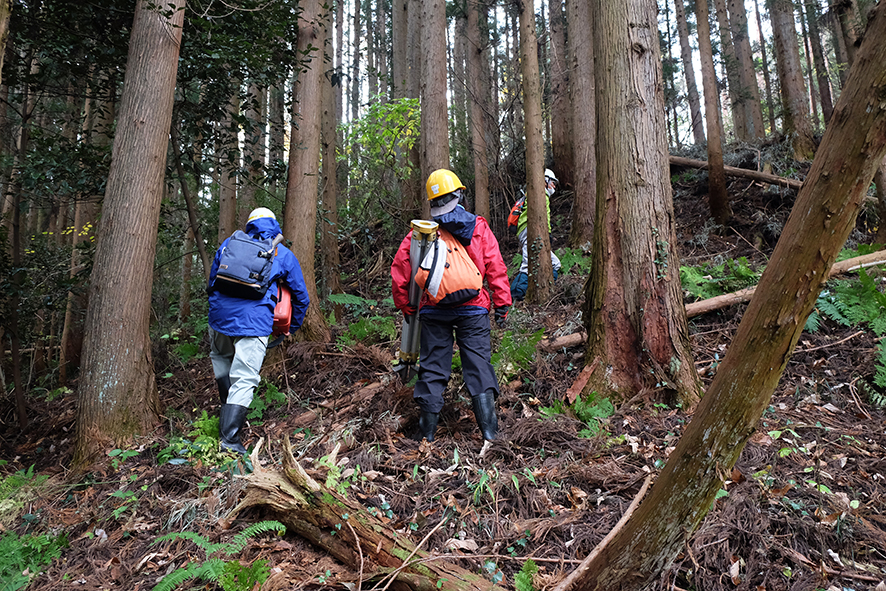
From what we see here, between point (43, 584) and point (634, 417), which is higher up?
point (634, 417)

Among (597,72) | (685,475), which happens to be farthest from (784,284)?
(597,72)

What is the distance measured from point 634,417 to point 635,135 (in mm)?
2443

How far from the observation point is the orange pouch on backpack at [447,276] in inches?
162

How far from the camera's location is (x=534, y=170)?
725cm

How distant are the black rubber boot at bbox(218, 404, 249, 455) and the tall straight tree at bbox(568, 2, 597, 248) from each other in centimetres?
690

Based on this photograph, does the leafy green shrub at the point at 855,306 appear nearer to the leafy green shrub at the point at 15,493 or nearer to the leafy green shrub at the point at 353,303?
the leafy green shrub at the point at 353,303

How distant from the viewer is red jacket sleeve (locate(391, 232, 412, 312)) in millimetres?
4461

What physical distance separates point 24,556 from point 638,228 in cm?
497

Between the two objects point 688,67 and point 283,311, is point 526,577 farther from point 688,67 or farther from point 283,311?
point 688,67

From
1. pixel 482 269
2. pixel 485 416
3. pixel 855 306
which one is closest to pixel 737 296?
pixel 855 306

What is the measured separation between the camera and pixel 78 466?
14.4 feet

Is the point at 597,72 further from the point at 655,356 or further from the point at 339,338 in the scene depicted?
the point at 339,338

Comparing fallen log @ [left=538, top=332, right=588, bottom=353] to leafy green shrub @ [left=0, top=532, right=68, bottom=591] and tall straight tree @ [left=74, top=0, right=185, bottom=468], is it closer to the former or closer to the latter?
tall straight tree @ [left=74, top=0, right=185, bottom=468]

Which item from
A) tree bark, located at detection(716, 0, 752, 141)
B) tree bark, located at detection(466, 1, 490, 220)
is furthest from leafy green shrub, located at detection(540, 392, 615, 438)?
tree bark, located at detection(716, 0, 752, 141)
